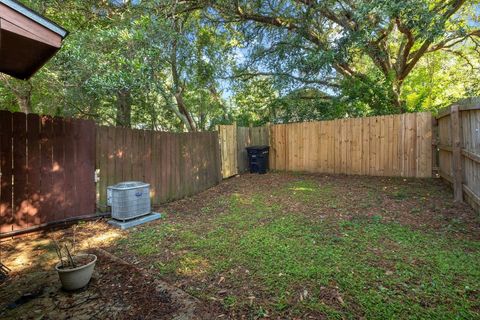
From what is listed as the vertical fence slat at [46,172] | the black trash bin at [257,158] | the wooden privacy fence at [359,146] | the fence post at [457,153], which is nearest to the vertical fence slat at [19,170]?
the vertical fence slat at [46,172]

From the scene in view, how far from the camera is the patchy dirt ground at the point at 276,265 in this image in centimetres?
197

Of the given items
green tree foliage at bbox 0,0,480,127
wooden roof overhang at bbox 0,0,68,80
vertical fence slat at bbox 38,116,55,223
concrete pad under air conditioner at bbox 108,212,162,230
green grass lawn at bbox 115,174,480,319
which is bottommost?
green grass lawn at bbox 115,174,480,319

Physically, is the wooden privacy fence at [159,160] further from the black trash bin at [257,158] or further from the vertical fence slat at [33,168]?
the black trash bin at [257,158]

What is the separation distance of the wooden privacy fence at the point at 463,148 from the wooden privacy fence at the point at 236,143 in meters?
4.99

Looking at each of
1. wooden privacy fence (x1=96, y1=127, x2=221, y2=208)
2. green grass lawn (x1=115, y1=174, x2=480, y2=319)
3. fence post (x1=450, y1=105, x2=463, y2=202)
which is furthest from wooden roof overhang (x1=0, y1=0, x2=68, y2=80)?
fence post (x1=450, y1=105, x2=463, y2=202)

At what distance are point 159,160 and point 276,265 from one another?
3.40 m

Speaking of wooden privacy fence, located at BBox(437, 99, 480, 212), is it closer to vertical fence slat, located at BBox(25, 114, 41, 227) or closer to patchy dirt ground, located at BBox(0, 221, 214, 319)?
patchy dirt ground, located at BBox(0, 221, 214, 319)

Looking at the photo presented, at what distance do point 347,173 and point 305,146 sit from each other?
4.95 ft

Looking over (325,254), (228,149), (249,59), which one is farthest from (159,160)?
(249,59)

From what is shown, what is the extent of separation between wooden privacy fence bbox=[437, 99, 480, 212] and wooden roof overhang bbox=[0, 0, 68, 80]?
16.5 ft

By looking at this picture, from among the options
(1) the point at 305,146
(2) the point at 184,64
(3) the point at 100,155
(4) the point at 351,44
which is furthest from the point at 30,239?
(4) the point at 351,44

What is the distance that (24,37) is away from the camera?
2037 millimetres

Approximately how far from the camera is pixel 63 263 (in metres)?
2.31

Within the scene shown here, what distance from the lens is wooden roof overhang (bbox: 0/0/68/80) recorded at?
188cm
